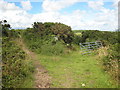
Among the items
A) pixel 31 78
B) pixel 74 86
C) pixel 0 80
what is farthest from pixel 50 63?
pixel 0 80

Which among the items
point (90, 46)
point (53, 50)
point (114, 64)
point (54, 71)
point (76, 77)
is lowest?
point (76, 77)

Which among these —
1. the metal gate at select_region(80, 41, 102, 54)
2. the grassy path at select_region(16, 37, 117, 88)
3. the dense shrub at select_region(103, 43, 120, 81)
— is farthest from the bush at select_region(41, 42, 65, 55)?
the dense shrub at select_region(103, 43, 120, 81)

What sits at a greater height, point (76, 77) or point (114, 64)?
point (114, 64)

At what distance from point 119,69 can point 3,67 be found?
208 inches

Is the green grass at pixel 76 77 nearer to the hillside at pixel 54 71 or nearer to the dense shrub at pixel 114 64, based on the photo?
the hillside at pixel 54 71

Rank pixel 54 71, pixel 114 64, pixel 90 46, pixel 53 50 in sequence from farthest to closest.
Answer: pixel 90 46 → pixel 53 50 → pixel 54 71 → pixel 114 64

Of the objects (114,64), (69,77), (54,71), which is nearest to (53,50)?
(54,71)

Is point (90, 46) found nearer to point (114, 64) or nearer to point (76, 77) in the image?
point (114, 64)

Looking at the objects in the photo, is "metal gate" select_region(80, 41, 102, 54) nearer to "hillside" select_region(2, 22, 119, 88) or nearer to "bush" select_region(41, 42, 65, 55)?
"hillside" select_region(2, 22, 119, 88)

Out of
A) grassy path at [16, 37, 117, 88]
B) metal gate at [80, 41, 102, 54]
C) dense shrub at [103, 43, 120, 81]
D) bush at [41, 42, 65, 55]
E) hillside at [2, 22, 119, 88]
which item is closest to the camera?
hillside at [2, 22, 119, 88]

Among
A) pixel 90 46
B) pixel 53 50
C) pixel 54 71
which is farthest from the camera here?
pixel 90 46

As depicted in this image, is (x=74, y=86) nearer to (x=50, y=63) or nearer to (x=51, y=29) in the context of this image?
(x=50, y=63)

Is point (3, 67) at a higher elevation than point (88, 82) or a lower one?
higher

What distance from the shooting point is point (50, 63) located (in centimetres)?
898
